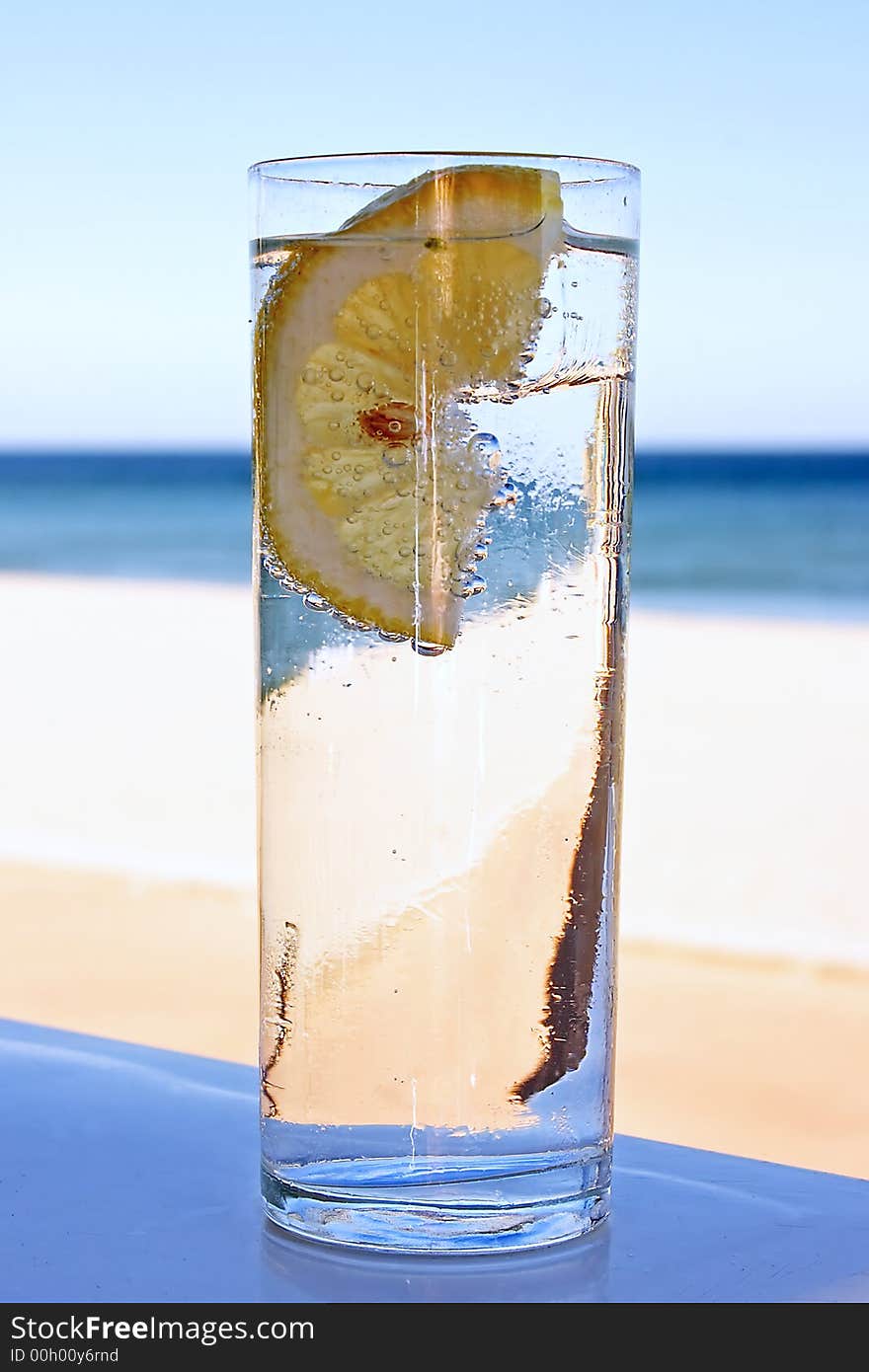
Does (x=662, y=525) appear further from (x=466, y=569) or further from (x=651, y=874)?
(x=466, y=569)

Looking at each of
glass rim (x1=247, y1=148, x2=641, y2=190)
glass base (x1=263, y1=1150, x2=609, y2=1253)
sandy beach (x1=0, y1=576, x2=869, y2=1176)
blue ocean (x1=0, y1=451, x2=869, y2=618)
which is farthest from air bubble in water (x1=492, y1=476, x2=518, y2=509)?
blue ocean (x1=0, y1=451, x2=869, y2=618)

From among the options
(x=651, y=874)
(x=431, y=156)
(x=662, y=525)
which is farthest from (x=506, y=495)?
(x=662, y=525)

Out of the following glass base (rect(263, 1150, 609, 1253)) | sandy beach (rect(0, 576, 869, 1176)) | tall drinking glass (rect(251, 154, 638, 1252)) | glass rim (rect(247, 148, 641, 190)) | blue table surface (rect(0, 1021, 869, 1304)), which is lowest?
sandy beach (rect(0, 576, 869, 1176))

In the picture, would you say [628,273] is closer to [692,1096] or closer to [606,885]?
[606,885]

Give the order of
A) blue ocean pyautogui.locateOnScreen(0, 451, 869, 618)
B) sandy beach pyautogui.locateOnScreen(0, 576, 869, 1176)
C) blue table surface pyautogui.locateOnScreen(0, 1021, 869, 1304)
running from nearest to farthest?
1. blue table surface pyautogui.locateOnScreen(0, 1021, 869, 1304)
2. sandy beach pyautogui.locateOnScreen(0, 576, 869, 1176)
3. blue ocean pyautogui.locateOnScreen(0, 451, 869, 618)

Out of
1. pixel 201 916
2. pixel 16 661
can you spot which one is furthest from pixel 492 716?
pixel 16 661

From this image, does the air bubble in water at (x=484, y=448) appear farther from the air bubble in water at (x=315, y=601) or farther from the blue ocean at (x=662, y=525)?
the blue ocean at (x=662, y=525)

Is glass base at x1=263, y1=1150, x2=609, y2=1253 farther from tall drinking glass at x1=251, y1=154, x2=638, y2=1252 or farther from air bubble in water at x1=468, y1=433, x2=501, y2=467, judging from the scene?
air bubble in water at x1=468, y1=433, x2=501, y2=467
